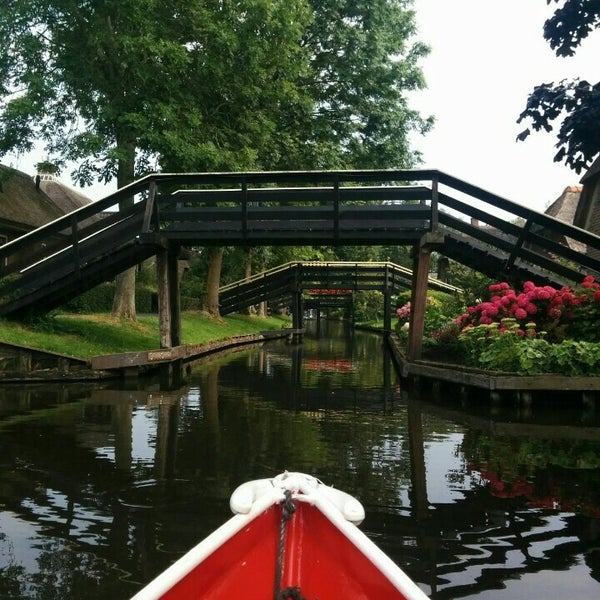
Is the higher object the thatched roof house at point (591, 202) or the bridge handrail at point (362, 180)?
the thatched roof house at point (591, 202)

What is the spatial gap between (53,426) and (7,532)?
14.8 ft

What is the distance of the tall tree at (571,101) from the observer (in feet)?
28.2

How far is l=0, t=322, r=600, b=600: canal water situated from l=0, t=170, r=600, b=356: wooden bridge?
3.58 m

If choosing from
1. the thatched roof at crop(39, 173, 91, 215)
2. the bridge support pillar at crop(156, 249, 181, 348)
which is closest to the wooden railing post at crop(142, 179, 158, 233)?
the bridge support pillar at crop(156, 249, 181, 348)

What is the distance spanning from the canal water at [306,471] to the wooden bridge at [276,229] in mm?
3584


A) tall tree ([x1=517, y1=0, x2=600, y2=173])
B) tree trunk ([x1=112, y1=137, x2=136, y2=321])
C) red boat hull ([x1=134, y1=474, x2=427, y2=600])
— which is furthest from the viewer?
tree trunk ([x1=112, y1=137, x2=136, y2=321])

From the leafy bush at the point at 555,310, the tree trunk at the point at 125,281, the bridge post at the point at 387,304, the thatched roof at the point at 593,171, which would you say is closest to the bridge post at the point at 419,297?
the leafy bush at the point at 555,310

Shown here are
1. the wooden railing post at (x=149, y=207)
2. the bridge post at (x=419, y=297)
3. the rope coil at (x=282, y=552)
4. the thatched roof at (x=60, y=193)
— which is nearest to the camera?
the rope coil at (x=282, y=552)

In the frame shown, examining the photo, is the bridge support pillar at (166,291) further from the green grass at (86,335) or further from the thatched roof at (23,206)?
the thatched roof at (23,206)

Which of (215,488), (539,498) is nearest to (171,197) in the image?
(215,488)

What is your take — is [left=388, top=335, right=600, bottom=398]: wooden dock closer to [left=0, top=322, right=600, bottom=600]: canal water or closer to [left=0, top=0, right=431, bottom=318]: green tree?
[left=0, top=322, right=600, bottom=600]: canal water

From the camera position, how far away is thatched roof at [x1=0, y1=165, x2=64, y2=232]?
1199 inches

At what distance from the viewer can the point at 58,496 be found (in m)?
6.31

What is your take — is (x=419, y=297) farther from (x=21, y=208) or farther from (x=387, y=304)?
(x=21, y=208)
